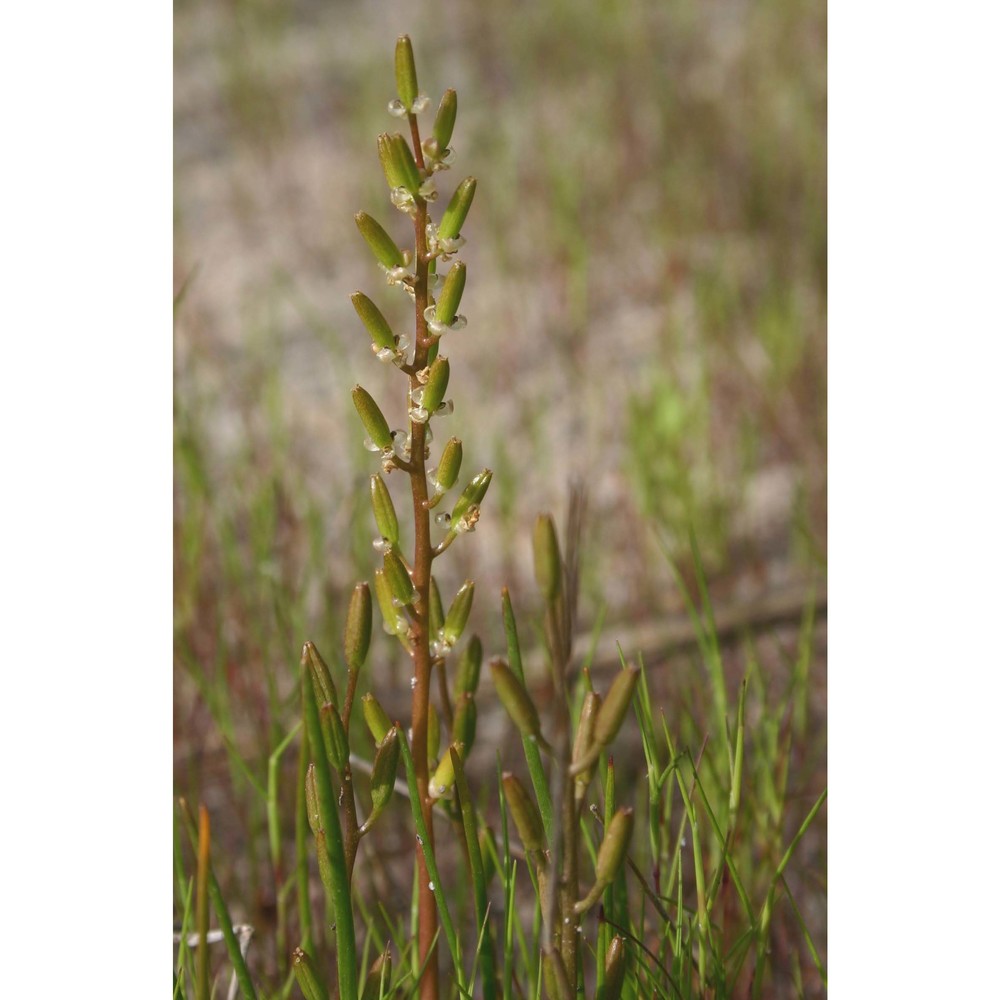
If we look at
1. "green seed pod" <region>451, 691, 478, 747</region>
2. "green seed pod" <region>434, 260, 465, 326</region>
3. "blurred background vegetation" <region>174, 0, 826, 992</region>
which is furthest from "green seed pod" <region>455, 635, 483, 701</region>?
"blurred background vegetation" <region>174, 0, 826, 992</region>

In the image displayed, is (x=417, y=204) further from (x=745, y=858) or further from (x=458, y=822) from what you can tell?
(x=745, y=858)

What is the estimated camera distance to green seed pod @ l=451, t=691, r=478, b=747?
0.36 m

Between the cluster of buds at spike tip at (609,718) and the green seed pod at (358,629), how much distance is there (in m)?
0.09

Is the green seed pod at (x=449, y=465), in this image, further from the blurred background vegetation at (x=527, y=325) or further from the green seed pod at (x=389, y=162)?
the blurred background vegetation at (x=527, y=325)

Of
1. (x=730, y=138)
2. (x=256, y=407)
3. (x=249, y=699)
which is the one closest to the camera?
(x=249, y=699)

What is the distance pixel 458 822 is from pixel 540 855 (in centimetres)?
5

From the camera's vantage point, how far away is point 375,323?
34 cm

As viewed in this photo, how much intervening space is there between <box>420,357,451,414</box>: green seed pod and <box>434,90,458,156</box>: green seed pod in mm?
66

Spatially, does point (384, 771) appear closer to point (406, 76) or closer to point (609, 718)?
point (609, 718)

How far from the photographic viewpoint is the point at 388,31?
6.60 ft

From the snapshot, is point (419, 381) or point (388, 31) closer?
point (419, 381)

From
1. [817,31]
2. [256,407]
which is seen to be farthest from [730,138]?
[256,407]

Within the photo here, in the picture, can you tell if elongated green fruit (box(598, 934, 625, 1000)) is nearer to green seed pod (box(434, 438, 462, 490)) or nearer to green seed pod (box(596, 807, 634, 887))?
green seed pod (box(596, 807, 634, 887))
